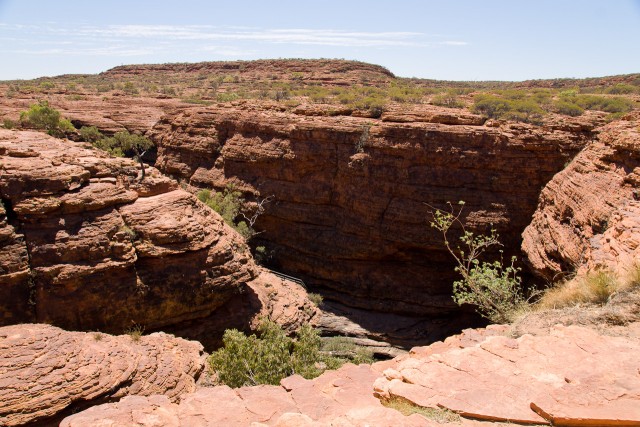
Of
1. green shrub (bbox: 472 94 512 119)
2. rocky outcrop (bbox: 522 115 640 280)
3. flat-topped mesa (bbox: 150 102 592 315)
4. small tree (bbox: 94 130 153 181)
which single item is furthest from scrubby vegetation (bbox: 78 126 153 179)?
rocky outcrop (bbox: 522 115 640 280)

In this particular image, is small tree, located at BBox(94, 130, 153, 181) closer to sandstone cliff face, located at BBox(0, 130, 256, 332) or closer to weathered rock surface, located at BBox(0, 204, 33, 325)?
sandstone cliff face, located at BBox(0, 130, 256, 332)

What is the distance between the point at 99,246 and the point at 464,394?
32.1ft

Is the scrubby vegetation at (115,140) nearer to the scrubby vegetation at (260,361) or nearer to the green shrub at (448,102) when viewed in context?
the green shrub at (448,102)

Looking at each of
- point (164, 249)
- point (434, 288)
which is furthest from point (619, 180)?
point (164, 249)

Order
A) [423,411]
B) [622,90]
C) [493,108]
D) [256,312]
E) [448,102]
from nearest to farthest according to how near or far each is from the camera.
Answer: [423,411]
[256,312]
[493,108]
[448,102]
[622,90]

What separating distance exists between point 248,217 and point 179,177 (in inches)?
227

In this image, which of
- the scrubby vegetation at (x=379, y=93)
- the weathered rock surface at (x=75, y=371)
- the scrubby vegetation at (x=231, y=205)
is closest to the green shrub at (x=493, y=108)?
the scrubby vegetation at (x=379, y=93)

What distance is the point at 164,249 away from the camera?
11852 millimetres

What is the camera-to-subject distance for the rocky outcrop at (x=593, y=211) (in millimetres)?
8547

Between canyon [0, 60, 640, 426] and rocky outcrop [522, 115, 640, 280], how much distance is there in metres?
0.08

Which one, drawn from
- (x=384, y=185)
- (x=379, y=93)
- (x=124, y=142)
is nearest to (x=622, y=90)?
(x=379, y=93)

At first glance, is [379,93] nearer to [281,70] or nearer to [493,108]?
[493,108]

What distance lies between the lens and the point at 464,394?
4.21 meters

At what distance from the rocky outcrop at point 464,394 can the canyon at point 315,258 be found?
0.02m
